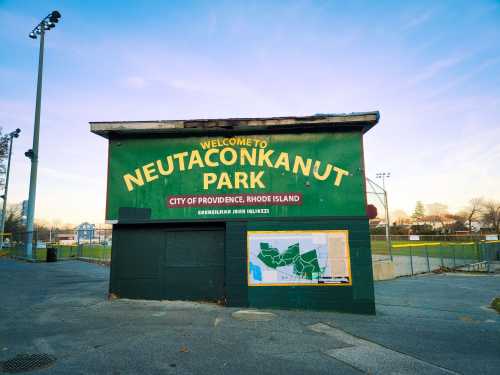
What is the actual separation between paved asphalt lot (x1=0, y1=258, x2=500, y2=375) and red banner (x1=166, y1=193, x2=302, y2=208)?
283 centimetres

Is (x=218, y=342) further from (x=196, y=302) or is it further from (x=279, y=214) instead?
(x=279, y=214)

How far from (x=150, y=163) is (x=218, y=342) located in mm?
5829

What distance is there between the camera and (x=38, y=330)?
6.58 metres

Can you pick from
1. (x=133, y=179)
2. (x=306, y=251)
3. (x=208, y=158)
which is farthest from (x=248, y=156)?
(x=133, y=179)

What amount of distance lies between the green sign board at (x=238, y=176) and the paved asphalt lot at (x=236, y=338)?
2.78 m

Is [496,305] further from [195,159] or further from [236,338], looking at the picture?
[195,159]

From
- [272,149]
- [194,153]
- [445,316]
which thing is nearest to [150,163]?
[194,153]

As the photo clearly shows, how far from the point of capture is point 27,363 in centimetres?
487

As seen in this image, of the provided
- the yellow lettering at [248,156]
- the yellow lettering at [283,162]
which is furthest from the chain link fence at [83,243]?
the yellow lettering at [283,162]

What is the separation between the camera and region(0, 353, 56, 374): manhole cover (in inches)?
184

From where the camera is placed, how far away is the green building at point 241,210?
9.19 metres

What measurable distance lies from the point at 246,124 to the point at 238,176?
5.00ft

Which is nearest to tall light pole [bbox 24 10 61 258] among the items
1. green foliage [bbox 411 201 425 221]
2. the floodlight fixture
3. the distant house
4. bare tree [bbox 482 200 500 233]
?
the floodlight fixture

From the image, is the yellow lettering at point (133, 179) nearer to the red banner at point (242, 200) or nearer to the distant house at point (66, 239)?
the red banner at point (242, 200)
